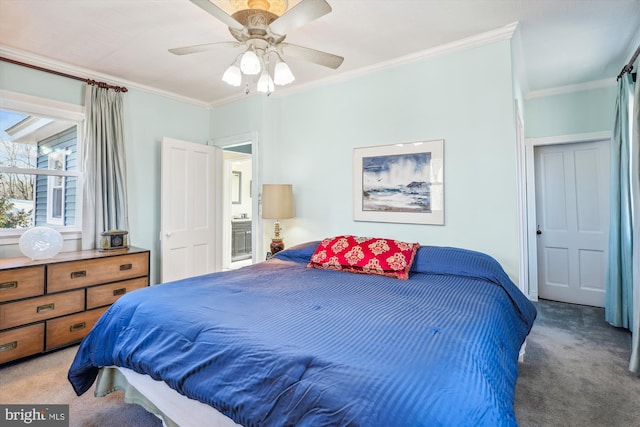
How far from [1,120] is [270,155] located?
244 cm

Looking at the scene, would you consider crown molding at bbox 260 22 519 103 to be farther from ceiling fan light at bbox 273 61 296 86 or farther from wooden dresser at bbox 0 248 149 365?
wooden dresser at bbox 0 248 149 365

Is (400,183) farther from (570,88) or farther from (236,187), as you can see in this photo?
(236,187)

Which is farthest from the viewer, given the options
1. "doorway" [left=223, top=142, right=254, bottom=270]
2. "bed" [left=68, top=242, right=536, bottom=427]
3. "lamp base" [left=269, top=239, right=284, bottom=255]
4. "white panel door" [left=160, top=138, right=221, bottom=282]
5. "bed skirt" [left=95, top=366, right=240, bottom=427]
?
"doorway" [left=223, top=142, right=254, bottom=270]

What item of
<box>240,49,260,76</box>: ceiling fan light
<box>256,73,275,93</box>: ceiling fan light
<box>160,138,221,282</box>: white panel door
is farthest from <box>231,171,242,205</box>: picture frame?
<box>240,49,260,76</box>: ceiling fan light

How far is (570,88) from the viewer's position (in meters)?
3.60

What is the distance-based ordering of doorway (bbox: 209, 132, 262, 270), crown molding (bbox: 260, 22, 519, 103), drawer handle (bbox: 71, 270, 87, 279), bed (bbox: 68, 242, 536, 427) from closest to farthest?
bed (bbox: 68, 242, 536, 427)
crown molding (bbox: 260, 22, 519, 103)
drawer handle (bbox: 71, 270, 87, 279)
doorway (bbox: 209, 132, 262, 270)

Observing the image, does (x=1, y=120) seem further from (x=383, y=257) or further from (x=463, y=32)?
(x=463, y=32)

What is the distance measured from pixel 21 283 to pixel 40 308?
9.5 inches

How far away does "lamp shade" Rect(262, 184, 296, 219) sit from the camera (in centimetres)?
342

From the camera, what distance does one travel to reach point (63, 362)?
248cm

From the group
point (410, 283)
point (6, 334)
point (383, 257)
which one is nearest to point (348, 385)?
point (410, 283)

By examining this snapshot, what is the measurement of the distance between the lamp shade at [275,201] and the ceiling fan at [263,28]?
1.37m

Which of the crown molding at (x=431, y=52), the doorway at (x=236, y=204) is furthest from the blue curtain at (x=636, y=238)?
the doorway at (x=236, y=204)

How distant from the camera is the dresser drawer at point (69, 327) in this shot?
8.48 feet
